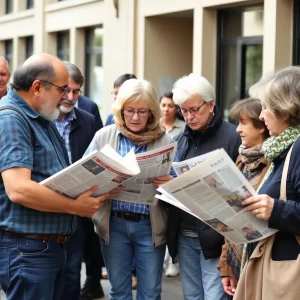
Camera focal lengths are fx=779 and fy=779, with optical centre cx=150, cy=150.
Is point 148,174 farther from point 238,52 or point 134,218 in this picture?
point 238,52

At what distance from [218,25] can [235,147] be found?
230 inches

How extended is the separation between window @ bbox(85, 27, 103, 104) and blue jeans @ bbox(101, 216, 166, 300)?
930 centimetres

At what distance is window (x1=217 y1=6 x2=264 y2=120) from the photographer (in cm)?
1037

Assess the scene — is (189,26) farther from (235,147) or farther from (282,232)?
(282,232)

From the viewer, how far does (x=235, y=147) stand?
5.29 metres

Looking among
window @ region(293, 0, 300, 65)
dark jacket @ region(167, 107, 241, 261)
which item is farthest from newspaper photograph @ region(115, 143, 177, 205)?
window @ region(293, 0, 300, 65)

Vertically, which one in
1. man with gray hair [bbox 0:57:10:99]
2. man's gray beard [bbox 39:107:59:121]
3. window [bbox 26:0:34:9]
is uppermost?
window [bbox 26:0:34:9]

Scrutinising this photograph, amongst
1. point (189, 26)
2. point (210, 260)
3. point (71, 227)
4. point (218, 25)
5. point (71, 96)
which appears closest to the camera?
point (71, 227)

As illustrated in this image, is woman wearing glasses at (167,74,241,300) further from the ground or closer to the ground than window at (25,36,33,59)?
closer to the ground

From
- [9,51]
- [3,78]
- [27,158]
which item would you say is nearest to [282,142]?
[27,158]

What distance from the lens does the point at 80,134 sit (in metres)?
6.49

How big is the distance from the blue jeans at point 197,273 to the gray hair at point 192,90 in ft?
3.10

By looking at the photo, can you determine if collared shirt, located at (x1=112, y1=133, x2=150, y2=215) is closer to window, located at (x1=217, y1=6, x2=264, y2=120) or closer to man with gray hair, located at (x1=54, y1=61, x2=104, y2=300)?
man with gray hair, located at (x1=54, y1=61, x2=104, y2=300)

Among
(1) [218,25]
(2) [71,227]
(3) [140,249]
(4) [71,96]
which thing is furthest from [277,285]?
(1) [218,25]
